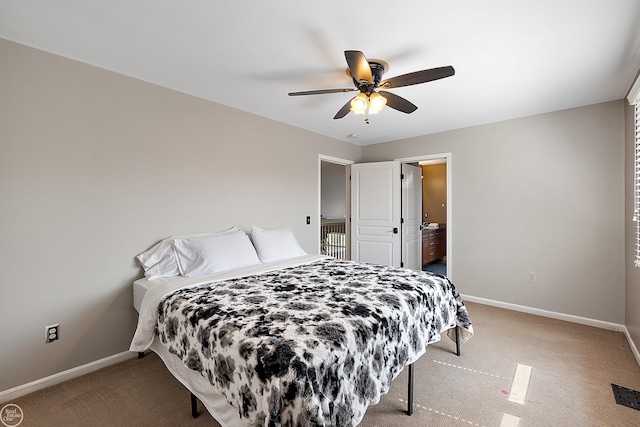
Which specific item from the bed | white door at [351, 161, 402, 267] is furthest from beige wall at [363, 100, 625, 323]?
the bed

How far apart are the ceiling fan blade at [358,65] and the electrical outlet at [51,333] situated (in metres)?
2.82

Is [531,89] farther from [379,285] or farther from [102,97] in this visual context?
[102,97]

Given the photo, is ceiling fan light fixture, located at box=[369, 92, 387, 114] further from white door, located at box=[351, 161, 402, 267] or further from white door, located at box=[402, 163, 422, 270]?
white door, located at box=[402, 163, 422, 270]

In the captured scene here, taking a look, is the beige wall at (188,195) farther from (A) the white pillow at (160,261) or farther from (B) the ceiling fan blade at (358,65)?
(B) the ceiling fan blade at (358,65)

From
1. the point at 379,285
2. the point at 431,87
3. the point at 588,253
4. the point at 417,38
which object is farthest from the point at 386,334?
the point at 588,253

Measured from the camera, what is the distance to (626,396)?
192cm

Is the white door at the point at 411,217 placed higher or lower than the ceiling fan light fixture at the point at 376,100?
lower

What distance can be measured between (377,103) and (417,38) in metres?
0.50

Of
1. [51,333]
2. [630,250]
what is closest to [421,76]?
[630,250]

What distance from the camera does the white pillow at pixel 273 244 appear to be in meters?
3.02

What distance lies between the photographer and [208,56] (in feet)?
6.96

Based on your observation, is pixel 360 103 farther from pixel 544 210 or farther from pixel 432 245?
pixel 432 245

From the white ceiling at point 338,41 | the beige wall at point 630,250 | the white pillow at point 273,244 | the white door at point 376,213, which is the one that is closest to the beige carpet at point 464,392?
the beige wall at point 630,250

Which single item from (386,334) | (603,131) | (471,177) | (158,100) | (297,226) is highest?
(158,100)
